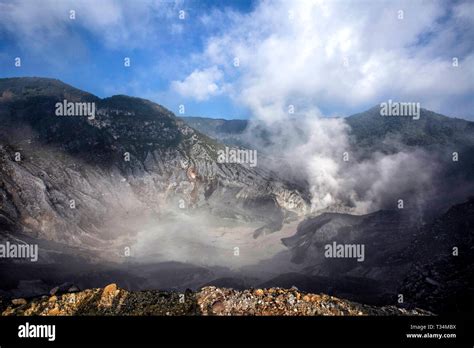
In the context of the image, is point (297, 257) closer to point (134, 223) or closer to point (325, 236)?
point (325, 236)

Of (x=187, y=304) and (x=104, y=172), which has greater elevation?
(x=104, y=172)

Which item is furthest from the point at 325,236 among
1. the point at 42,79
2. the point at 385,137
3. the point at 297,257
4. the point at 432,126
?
the point at 42,79

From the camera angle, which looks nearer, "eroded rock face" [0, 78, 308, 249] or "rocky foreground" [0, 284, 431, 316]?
"rocky foreground" [0, 284, 431, 316]

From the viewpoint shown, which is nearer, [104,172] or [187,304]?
[187,304]

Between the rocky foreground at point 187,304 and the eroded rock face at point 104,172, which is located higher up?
the eroded rock face at point 104,172

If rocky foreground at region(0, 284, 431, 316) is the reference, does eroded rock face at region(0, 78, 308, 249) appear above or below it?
above

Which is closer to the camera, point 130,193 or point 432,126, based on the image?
point 130,193
